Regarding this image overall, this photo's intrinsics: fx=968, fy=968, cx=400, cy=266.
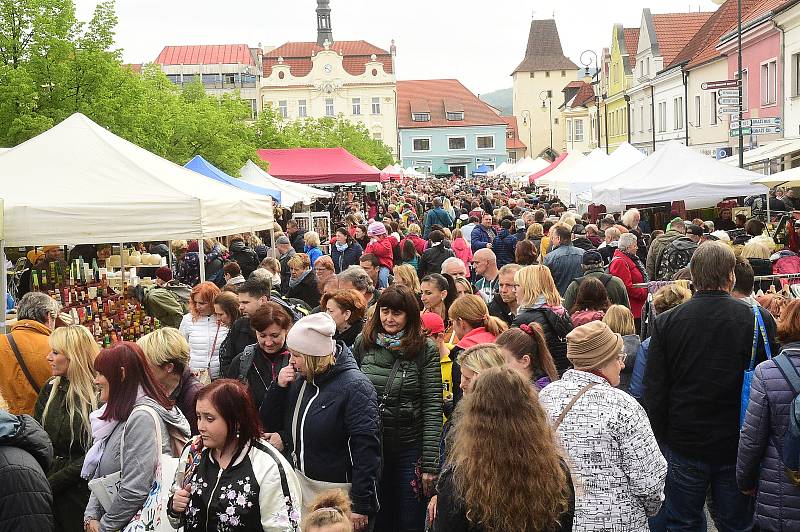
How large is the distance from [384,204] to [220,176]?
2549 centimetres

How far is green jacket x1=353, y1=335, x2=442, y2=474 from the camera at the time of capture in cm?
566

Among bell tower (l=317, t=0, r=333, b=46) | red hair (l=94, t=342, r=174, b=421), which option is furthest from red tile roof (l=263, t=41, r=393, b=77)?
red hair (l=94, t=342, r=174, b=421)

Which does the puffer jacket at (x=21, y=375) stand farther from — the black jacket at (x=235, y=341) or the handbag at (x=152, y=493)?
the handbag at (x=152, y=493)

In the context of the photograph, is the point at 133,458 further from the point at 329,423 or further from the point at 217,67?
the point at 217,67

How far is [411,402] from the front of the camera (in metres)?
5.70

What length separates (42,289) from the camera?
10.9 metres

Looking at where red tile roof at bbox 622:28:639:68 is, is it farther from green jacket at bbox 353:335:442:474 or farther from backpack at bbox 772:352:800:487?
backpack at bbox 772:352:800:487

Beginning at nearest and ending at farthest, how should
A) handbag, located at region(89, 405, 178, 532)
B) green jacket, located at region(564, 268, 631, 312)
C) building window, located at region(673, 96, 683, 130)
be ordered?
handbag, located at region(89, 405, 178, 532) → green jacket, located at region(564, 268, 631, 312) → building window, located at region(673, 96, 683, 130)

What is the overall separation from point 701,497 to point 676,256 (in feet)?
20.5

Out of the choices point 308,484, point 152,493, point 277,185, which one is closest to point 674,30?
point 277,185

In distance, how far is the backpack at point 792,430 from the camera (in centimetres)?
437

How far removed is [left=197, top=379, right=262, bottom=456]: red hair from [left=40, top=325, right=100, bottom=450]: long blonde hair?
4.70ft

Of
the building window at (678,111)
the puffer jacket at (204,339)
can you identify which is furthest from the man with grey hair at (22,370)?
the building window at (678,111)

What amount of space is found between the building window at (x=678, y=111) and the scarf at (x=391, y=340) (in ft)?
128
